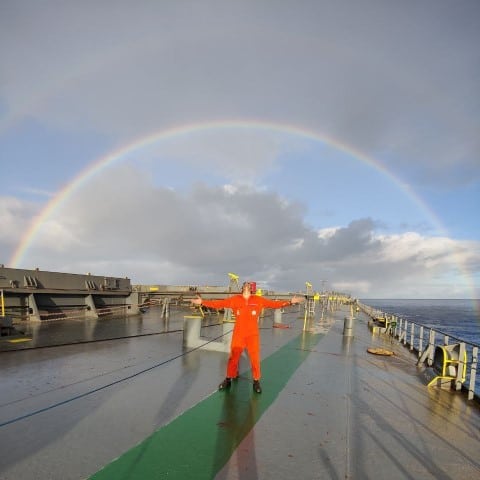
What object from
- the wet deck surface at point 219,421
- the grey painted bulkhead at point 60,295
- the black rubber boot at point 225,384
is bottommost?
the wet deck surface at point 219,421

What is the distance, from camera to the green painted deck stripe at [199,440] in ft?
11.9

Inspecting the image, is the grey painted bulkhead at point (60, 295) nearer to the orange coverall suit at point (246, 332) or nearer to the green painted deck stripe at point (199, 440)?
the orange coverall suit at point (246, 332)

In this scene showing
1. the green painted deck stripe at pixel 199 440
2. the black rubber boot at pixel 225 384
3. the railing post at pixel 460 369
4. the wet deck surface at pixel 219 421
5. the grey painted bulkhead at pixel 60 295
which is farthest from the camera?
the grey painted bulkhead at pixel 60 295

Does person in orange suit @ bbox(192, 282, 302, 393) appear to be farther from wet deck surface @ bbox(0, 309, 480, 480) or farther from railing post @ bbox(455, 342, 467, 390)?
railing post @ bbox(455, 342, 467, 390)

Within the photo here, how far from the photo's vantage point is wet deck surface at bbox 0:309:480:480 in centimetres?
384

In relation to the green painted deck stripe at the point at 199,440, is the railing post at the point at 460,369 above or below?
above

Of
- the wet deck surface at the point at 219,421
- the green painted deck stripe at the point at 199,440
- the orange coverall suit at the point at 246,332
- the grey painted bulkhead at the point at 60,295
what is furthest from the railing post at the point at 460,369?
the grey painted bulkhead at the point at 60,295

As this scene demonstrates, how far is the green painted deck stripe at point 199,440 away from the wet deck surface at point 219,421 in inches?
0.7

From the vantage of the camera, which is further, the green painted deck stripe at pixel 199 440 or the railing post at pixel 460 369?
the railing post at pixel 460 369

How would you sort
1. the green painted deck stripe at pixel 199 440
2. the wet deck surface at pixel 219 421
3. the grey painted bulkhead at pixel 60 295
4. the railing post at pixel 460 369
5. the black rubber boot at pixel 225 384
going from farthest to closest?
the grey painted bulkhead at pixel 60 295 < the railing post at pixel 460 369 < the black rubber boot at pixel 225 384 < the wet deck surface at pixel 219 421 < the green painted deck stripe at pixel 199 440

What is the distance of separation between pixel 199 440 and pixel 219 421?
71cm

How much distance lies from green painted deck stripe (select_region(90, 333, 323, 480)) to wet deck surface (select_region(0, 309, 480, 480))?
2 cm

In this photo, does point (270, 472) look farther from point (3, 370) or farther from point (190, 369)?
point (3, 370)

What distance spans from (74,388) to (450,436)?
608 centimetres
